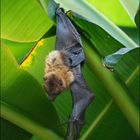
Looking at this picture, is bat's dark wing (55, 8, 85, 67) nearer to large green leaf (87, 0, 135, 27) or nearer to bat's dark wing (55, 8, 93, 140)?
bat's dark wing (55, 8, 93, 140)

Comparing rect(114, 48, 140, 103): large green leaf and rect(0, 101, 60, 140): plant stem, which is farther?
rect(114, 48, 140, 103): large green leaf

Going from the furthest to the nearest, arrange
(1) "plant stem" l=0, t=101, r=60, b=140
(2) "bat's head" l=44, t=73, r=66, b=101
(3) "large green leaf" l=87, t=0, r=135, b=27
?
(3) "large green leaf" l=87, t=0, r=135, b=27 → (1) "plant stem" l=0, t=101, r=60, b=140 → (2) "bat's head" l=44, t=73, r=66, b=101

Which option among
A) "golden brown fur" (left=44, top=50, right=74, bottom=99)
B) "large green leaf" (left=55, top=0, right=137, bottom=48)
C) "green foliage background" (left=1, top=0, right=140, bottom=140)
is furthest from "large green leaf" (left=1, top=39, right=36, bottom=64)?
"golden brown fur" (left=44, top=50, right=74, bottom=99)

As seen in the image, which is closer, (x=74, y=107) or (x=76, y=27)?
(x=74, y=107)

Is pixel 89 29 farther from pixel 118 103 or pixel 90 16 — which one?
pixel 118 103

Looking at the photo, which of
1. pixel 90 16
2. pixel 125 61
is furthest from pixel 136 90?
pixel 90 16

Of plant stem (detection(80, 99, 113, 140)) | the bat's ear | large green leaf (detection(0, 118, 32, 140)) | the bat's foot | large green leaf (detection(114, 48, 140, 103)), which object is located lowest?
plant stem (detection(80, 99, 113, 140))

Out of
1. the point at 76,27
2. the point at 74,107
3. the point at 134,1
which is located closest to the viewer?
the point at 74,107
